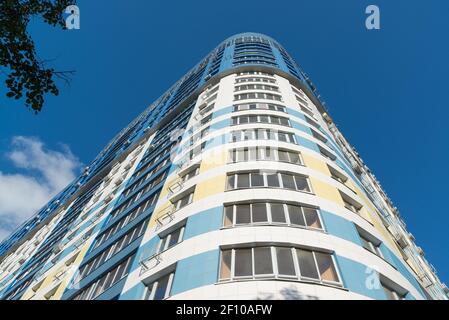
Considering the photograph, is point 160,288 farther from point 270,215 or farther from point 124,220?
point 124,220

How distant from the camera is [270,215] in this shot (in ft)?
49.2

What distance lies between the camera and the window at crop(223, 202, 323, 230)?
14791 millimetres

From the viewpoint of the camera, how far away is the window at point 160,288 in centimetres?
1309

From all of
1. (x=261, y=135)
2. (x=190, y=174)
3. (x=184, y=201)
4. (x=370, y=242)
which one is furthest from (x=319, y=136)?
(x=184, y=201)

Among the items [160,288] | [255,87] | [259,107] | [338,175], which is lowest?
[160,288]

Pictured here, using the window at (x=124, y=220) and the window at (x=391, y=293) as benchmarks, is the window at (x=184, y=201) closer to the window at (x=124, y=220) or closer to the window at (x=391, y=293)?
the window at (x=124, y=220)

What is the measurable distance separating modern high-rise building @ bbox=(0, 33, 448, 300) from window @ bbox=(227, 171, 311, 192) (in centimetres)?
6

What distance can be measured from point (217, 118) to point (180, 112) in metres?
16.7

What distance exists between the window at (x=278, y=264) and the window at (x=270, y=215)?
1.48m

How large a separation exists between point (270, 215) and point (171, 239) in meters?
5.12

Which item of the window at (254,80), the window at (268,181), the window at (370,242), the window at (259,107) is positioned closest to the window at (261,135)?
the window at (268,181)

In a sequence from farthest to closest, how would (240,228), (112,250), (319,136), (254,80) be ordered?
(254,80) → (319,136) → (112,250) → (240,228)

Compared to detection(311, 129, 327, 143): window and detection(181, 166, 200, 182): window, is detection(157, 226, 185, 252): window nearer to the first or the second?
detection(181, 166, 200, 182): window
